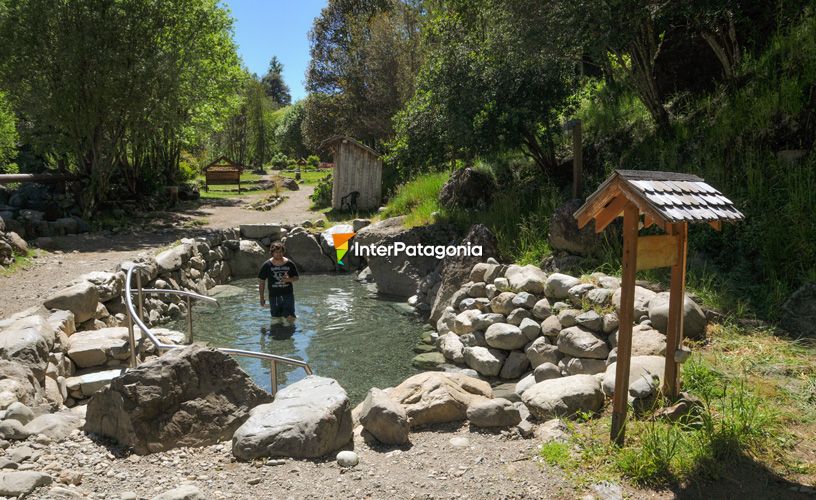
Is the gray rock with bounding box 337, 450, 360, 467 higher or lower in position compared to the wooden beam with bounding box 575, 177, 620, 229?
lower

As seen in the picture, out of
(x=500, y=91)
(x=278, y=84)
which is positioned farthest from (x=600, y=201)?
(x=278, y=84)

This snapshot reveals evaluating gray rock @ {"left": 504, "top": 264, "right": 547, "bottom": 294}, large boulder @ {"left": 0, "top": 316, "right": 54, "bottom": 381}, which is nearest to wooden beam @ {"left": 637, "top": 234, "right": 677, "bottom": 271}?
gray rock @ {"left": 504, "top": 264, "right": 547, "bottom": 294}

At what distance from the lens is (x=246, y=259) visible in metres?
16.4

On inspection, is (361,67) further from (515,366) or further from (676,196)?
(676,196)

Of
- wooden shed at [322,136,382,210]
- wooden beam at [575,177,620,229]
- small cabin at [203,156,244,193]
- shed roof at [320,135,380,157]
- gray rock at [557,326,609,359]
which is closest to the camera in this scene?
wooden beam at [575,177,620,229]

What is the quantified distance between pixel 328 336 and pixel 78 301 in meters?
3.77

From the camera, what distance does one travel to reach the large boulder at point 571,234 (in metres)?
9.29

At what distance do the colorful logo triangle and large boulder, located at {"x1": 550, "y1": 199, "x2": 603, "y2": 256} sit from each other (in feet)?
25.5

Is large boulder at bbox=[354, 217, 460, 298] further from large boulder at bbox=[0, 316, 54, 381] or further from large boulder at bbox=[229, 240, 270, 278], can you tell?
large boulder at bbox=[0, 316, 54, 381]

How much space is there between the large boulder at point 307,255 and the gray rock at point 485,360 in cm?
880

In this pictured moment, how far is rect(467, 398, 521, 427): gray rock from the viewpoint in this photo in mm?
5039

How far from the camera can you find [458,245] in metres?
12.1

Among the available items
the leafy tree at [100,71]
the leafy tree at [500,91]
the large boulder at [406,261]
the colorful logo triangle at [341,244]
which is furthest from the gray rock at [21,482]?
the leafy tree at [100,71]

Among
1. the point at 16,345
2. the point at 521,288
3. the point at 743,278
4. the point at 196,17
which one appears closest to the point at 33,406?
the point at 16,345
